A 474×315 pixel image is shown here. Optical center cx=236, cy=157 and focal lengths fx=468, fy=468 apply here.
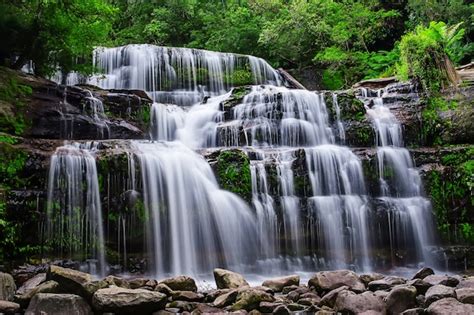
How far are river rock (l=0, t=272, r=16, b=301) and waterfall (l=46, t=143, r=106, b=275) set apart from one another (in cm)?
194

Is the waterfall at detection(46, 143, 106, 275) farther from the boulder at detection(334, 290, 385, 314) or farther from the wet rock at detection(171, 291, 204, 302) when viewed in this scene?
the boulder at detection(334, 290, 385, 314)

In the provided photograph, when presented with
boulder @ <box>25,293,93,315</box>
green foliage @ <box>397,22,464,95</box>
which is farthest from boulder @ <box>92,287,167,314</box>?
green foliage @ <box>397,22,464,95</box>

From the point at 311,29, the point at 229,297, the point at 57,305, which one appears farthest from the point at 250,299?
the point at 311,29

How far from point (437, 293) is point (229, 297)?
261 cm

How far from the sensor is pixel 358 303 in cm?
566

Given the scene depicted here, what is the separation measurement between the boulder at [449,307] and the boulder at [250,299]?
1947 millimetres

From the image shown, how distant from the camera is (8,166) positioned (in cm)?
854

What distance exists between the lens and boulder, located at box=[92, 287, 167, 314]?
5387 mm

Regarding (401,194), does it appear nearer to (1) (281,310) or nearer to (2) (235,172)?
(2) (235,172)

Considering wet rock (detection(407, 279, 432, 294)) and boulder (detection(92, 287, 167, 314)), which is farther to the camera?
wet rock (detection(407, 279, 432, 294))

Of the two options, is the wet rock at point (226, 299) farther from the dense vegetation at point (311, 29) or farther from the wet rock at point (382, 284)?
the dense vegetation at point (311, 29)

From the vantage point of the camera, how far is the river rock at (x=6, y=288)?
6035mm

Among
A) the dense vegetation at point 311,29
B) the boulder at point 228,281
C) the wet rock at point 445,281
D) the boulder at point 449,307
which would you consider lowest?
the boulder at point 449,307

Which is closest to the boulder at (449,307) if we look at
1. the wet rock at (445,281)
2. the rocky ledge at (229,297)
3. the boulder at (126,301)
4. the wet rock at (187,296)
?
the rocky ledge at (229,297)
